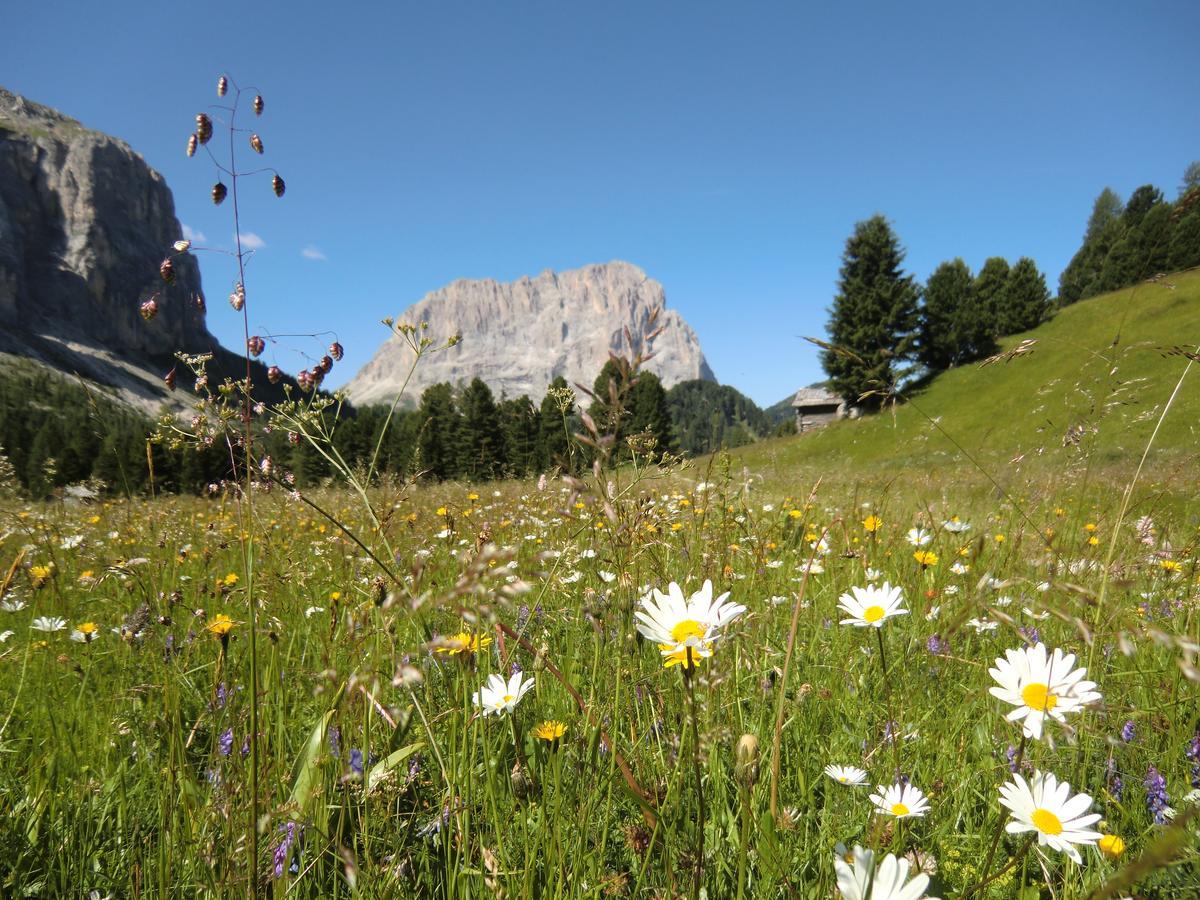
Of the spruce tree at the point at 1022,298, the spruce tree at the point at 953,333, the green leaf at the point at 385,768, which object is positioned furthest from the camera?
the spruce tree at the point at 1022,298

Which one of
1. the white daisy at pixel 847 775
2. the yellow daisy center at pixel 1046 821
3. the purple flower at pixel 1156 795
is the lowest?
the purple flower at pixel 1156 795

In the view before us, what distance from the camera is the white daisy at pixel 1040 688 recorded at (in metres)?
0.94

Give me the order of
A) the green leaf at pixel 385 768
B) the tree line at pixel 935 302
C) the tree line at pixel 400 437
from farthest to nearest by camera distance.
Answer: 1. the tree line at pixel 935 302
2. the tree line at pixel 400 437
3. the green leaf at pixel 385 768

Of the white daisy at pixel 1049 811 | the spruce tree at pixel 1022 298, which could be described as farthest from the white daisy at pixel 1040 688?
the spruce tree at pixel 1022 298

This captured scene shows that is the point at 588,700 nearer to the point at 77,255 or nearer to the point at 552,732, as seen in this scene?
the point at 552,732

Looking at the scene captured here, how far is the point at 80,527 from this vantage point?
434 centimetres

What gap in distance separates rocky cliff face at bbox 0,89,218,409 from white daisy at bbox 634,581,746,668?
13771 cm

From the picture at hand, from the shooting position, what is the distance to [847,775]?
1.45m

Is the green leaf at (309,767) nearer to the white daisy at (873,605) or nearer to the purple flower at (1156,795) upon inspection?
the white daisy at (873,605)

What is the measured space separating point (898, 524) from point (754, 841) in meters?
3.21

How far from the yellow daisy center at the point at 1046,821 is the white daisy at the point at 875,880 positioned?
337 millimetres

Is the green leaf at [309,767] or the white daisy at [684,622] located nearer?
the white daisy at [684,622]

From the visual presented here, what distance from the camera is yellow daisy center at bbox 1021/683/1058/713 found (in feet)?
3.16

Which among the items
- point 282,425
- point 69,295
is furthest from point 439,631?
point 69,295
